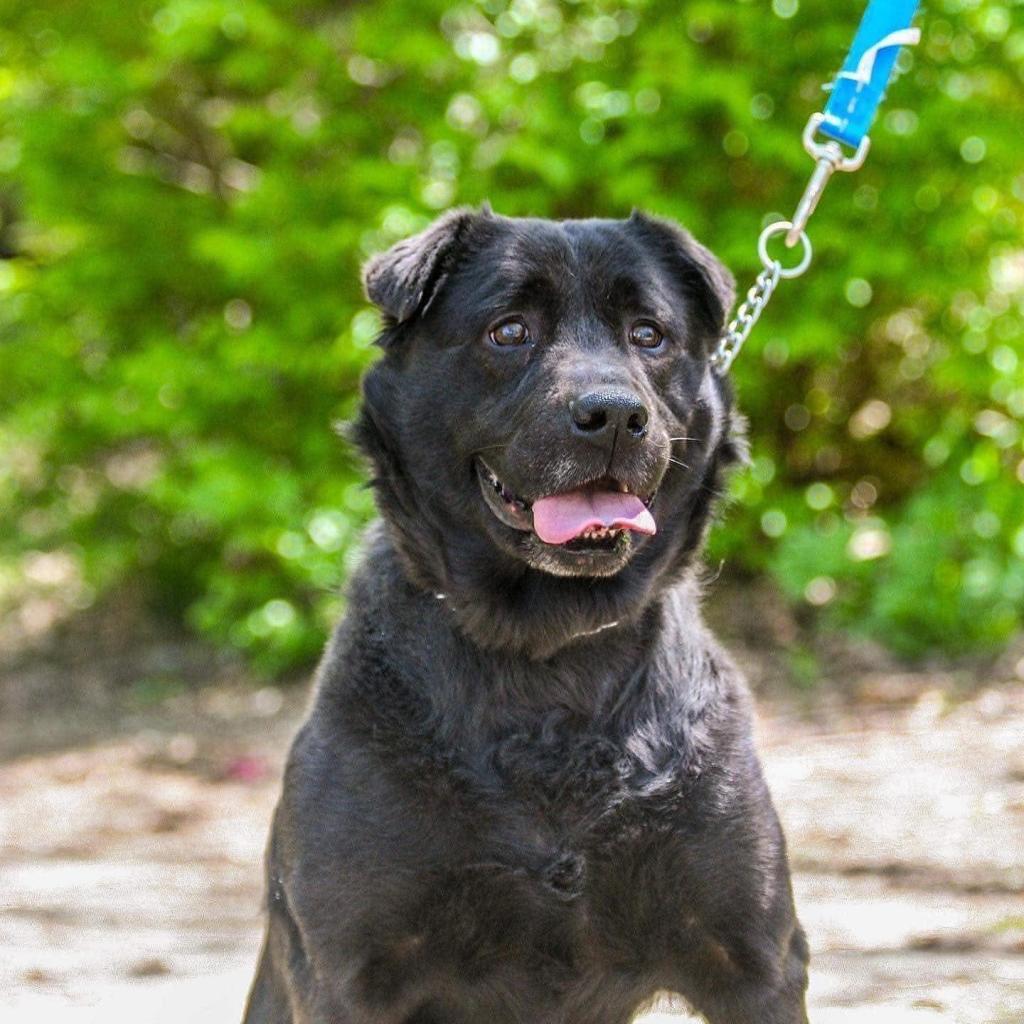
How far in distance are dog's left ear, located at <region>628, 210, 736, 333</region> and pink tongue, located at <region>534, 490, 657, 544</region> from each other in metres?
0.56

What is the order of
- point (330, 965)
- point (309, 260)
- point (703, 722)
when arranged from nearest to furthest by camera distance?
point (330, 965), point (703, 722), point (309, 260)

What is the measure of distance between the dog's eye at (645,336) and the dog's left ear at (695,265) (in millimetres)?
167

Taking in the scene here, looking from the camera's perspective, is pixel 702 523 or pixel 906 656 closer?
pixel 702 523

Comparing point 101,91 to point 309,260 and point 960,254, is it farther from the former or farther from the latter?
point 960,254

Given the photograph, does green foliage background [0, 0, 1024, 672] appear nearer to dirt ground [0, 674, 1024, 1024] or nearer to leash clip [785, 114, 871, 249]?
dirt ground [0, 674, 1024, 1024]

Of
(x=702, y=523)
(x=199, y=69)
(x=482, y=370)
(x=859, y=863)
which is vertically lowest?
(x=859, y=863)

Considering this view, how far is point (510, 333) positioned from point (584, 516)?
44 centimetres

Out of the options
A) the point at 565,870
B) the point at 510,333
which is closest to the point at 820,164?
the point at 510,333

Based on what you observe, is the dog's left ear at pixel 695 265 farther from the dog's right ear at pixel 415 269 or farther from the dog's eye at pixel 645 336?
the dog's right ear at pixel 415 269

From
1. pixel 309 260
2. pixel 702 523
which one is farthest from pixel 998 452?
pixel 702 523

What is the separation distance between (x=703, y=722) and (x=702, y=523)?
462 millimetres

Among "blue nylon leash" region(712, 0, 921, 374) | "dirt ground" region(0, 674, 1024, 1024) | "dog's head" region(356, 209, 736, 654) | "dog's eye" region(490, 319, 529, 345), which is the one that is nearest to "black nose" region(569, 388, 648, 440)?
"dog's head" region(356, 209, 736, 654)

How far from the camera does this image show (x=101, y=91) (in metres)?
7.76

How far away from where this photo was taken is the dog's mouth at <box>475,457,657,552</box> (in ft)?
10.1
